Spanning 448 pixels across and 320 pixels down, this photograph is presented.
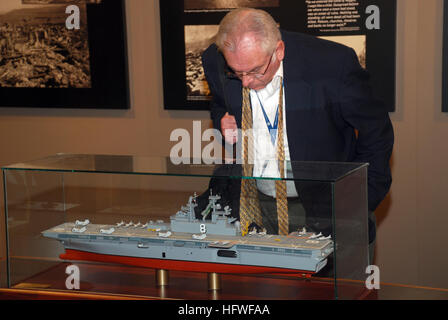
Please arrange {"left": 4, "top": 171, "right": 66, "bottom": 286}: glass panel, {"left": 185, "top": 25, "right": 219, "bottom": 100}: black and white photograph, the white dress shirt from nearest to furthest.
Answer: {"left": 4, "top": 171, "right": 66, "bottom": 286}: glass panel < the white dress shirt < {"left": 185, "top": 25, "right": 219, "bottom": 100}: black and white photograph

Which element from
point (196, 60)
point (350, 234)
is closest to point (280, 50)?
point (350, 234)

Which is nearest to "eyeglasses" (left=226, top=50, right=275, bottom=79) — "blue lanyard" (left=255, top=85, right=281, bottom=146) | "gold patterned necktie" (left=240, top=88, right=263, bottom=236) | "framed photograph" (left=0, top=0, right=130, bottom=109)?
"blue lanyard" (left=255, top=85, right=281, bottom=146)

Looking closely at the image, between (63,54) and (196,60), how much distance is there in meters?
1.34

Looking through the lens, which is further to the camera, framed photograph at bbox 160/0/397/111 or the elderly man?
framed photograph at bbox 160/0/397/111

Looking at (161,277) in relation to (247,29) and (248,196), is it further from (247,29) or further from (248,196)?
(247,29)

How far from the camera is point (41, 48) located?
638 centimetres

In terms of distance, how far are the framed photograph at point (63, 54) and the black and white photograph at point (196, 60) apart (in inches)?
24.4

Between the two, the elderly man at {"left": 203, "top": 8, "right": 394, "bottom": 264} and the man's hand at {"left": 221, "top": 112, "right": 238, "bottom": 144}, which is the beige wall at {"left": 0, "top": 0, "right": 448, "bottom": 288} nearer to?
the elderly man at {"left": 203, "top": 8, "right": 394, "bottom": 264}

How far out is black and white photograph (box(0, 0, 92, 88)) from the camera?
20.5 ft

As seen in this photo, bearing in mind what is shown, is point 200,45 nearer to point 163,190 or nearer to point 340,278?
point 163,190

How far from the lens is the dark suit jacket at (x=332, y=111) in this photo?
3.52 meters

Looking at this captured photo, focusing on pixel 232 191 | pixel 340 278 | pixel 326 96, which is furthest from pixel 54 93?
pixel 340 278

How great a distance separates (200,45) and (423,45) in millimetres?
1881

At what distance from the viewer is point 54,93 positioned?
21.0 feet
